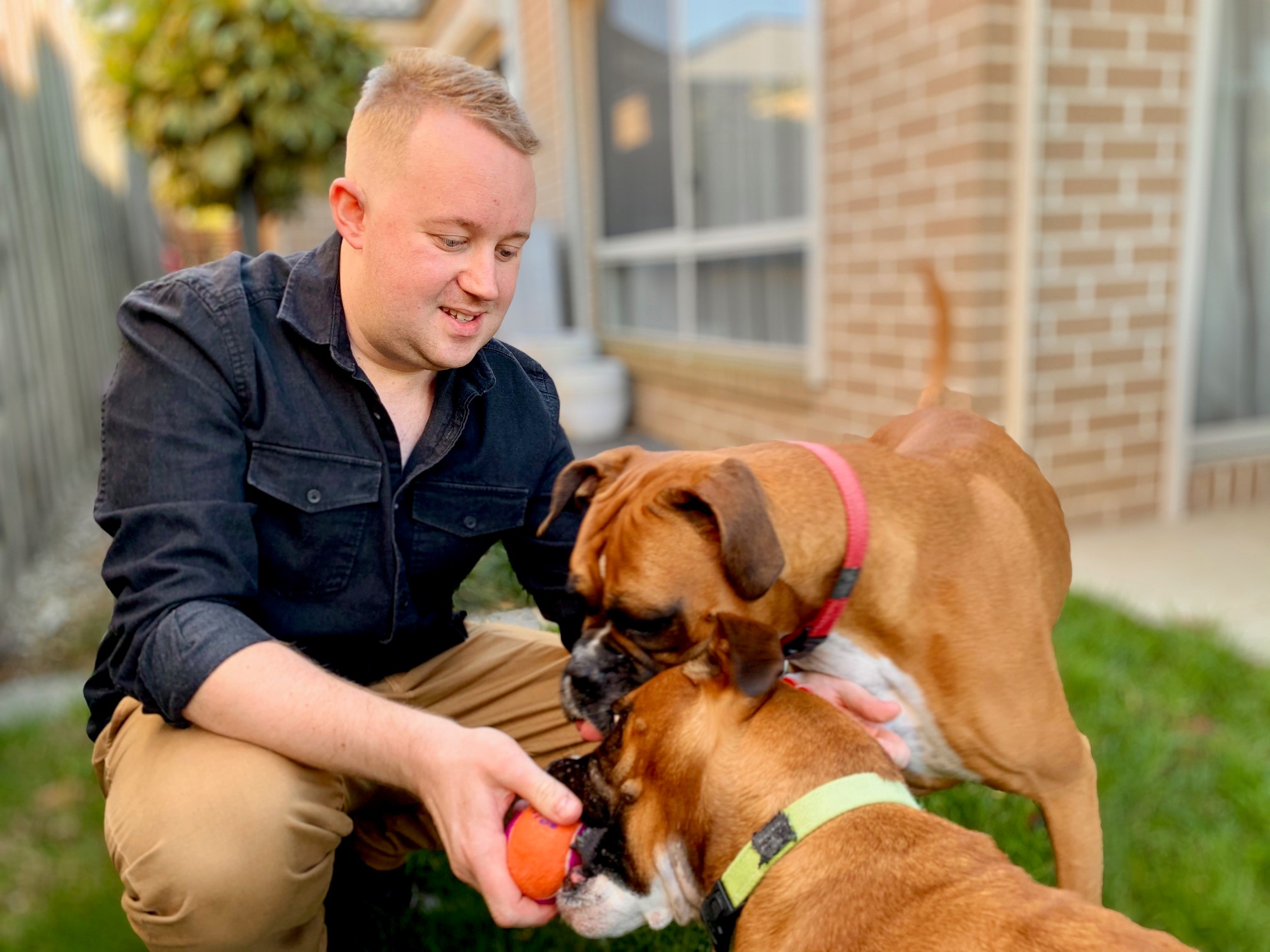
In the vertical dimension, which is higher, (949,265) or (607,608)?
(949,265)

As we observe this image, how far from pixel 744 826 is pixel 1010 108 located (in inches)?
174

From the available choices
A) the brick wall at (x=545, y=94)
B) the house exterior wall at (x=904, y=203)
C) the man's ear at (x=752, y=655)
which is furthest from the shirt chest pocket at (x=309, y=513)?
the brick wall at (x=545, y=94)

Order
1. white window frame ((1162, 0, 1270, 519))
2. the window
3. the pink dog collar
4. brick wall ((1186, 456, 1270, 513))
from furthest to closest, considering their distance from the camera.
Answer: the window < brick wall ((1186, 456, 1270, 513)) < white window frame ((1162, 0, 1270, 519)) < the pink dog collar

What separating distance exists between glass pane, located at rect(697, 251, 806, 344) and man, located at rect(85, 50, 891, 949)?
4.75 meters

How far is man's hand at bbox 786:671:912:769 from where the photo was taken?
2.51 m

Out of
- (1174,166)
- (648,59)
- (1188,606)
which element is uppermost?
(648,59)

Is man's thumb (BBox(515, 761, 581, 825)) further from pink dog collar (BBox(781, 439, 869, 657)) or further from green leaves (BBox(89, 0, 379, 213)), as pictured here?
green leaves (BBox(89, 0, 379, 213))

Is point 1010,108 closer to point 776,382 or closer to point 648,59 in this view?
point 776,382

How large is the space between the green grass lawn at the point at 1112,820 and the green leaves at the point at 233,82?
15.0 feet

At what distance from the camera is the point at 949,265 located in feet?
18.3

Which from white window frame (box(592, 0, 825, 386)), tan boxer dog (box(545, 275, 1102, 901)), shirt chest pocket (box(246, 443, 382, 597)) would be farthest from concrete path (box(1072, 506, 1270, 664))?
shirt chest pocket (box(246, 443, 382, 597))

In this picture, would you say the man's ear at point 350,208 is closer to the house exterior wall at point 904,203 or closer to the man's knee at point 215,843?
the man's knee at point 215,843

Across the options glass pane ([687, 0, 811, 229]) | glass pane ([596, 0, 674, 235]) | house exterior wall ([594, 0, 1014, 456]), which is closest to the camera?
house exterior wall ([594, 0, 1014, 456])

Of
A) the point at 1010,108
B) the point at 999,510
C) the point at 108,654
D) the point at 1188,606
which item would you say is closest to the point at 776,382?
the point at 1010,108
